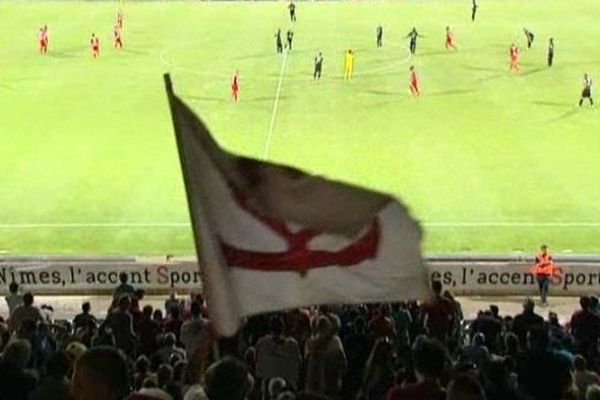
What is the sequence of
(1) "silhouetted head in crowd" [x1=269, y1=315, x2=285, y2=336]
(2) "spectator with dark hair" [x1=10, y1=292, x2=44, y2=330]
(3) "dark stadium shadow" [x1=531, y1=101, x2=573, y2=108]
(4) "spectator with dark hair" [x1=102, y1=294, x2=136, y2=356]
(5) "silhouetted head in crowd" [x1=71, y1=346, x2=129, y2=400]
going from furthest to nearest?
(3) "dark stadium shadow" [x1=531, y1=101, x2=573, y2=108], (2) "spectator with dark hair" [x1=10, y1=292, x2=44, y2=330], (4) "spectator with dark hair" [x1=102, y1=294, x2=136, y2=356], (1) "silhouetted head in crowd" [x1=269, y1=315, x2=285, y2=336], (5) "silhouetted head in crowd" [x1=71, y1=346, x2=129, y2=400]

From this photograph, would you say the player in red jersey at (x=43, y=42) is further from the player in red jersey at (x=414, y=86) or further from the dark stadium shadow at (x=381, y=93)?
the player in red jersey at (x=414, y=86)

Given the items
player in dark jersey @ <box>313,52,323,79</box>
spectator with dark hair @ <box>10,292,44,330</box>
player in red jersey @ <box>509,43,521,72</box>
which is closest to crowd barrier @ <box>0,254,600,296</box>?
spectator with dark hair @ <box>10,292,44,330</box>

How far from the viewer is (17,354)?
8.38 meters

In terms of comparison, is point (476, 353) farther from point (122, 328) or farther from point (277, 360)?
point (122, 328)

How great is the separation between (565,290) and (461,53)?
22267mm

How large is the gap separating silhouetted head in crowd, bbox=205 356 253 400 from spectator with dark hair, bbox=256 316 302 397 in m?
4.18

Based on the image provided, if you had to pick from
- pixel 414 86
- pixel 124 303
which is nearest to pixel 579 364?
pixel 124 303

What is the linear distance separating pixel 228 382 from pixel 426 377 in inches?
51.9

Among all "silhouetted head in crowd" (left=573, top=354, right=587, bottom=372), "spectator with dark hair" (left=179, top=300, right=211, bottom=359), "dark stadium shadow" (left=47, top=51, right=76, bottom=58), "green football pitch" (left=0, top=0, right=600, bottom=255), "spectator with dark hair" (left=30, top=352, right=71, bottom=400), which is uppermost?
"dark stadium shadow" (left=47, top=51, right=76, bottom=58)

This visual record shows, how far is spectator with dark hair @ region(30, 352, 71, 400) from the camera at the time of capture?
7.39m

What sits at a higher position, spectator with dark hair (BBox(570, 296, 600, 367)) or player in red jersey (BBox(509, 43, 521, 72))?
player in red jersey (BBox(509, 43, 521, 72))

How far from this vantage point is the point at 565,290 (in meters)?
21.2

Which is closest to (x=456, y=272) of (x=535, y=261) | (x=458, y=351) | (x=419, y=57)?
(x=535, y=261)

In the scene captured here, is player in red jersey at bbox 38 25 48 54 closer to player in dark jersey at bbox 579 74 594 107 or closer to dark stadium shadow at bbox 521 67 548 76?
dark stadium shadow at bbox 521 67 548 76
